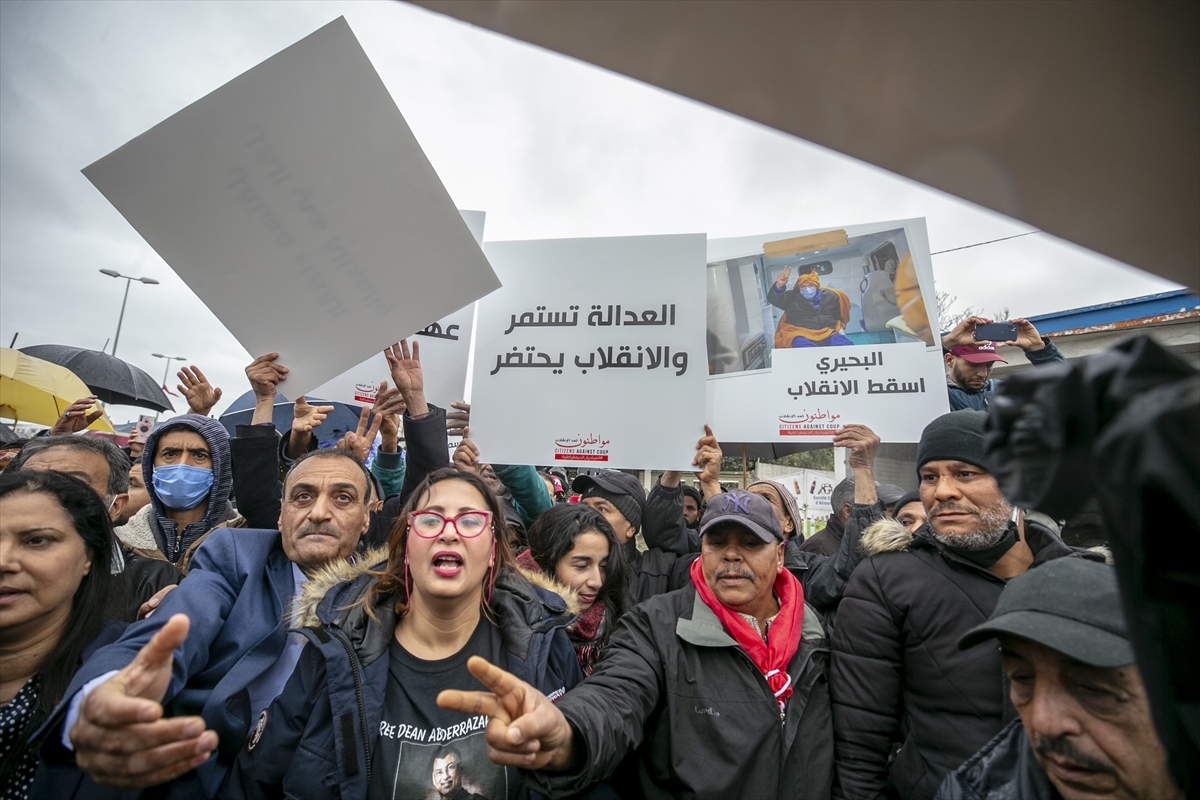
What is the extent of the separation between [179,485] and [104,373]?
295 inches

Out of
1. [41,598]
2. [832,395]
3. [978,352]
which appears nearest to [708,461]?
[832,395]

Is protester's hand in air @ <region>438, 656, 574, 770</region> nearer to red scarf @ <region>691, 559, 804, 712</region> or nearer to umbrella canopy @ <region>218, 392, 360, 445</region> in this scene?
red scarf @ <region>691, 559, 804, 712</region>

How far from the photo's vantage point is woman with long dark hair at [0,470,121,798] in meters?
1.68

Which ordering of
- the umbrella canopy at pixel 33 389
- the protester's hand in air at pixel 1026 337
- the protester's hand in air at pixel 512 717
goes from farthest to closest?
1. the umbrella canopy at pixel 33 389
2. the protester's hand in air at pixel 1026 337
3. the protester's hand in air at pixel 512 717

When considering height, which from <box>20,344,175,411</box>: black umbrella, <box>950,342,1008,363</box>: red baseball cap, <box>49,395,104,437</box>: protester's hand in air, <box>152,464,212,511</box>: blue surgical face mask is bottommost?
<box>152,464,212,511</box>: blue surgical face mask

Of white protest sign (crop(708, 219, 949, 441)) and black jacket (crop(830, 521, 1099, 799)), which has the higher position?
white protest sign (crop(708, 219, 949, 441))

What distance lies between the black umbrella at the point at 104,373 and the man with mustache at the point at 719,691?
8560 millimetres

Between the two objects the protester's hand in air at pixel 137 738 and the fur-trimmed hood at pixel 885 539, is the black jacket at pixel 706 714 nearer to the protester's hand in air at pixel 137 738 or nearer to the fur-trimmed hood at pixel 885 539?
the fur-trimmed hood at pixel 885 539

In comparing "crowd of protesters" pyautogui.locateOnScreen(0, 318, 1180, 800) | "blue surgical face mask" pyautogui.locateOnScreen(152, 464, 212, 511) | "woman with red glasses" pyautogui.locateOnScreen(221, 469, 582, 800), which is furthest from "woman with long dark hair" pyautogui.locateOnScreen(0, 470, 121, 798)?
"blue surgical face mask" pyautogui.locateOnScreen(152, 464, 212, 511)

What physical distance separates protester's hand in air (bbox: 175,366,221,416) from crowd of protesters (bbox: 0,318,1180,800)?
68 cm

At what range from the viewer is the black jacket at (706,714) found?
6.14 ft

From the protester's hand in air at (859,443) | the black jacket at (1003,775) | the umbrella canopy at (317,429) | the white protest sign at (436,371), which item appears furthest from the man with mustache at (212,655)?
the protester's hand in air at (859,443)

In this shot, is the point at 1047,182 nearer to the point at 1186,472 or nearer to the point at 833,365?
the point at 1186,472

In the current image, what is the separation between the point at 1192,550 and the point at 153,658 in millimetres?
1594
